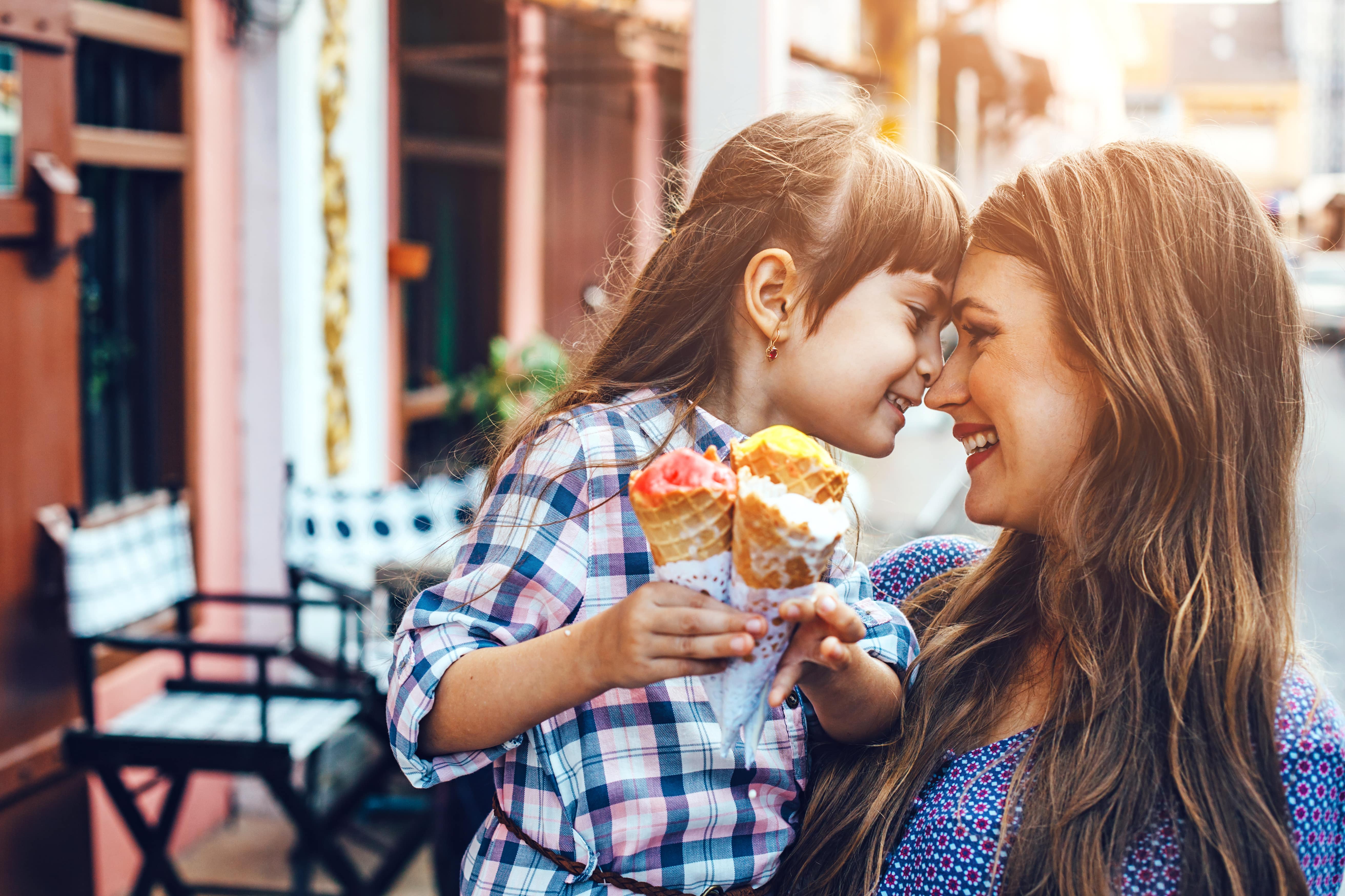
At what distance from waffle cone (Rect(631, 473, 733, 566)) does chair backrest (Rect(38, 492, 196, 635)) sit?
2521mm

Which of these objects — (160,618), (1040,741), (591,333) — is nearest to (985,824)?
(1040,741)

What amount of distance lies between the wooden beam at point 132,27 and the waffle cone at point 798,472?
9.65ft

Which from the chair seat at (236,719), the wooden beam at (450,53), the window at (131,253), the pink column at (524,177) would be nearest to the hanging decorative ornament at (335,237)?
the wooden beam at (450,53)

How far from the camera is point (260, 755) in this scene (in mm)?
3141

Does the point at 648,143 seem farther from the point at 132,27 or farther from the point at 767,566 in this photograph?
the point at 767,566

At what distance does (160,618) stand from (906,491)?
3.25 metres

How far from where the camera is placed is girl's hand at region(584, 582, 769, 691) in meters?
1.13

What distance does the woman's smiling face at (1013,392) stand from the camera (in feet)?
5.14

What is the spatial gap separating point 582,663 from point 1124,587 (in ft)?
2.45

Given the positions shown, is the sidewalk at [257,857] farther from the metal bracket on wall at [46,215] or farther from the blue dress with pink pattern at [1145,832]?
the blue dress with pink pattern at [1145,832]

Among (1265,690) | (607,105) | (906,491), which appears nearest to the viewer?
(1265,690)

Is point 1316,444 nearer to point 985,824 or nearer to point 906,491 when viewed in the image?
point 985,824

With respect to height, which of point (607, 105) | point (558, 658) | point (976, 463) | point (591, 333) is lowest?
point (558, 658)

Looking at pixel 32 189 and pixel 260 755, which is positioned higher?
pixel 32 189
